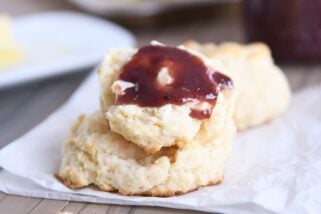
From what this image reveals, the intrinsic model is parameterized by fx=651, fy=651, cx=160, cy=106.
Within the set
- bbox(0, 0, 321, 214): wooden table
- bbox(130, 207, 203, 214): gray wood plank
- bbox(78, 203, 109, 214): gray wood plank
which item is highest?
bbox(78, 203, 109, 214): gray wood plank

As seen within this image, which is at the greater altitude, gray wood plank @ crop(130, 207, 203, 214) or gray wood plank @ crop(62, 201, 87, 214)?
gray wood plank @ crop(62, 201, 87, 214)

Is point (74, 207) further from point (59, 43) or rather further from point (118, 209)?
point (59, 43)

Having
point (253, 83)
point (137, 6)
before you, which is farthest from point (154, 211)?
point (137, 6)

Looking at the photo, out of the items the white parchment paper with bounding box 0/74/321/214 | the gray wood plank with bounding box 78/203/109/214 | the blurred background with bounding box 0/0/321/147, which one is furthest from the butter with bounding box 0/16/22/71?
the gray wood plank with bounding box 78/203/109/214

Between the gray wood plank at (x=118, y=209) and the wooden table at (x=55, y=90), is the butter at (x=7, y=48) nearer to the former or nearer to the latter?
the wooden table at (x=55, y=90)

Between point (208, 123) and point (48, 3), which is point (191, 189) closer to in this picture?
point (208, 123)

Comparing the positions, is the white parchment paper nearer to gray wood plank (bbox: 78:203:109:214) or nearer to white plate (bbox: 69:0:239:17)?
gray wood plank (bbox: 78:203:109:214)

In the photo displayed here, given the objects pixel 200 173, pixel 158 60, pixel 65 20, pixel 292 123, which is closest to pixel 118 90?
pixel 158 60
